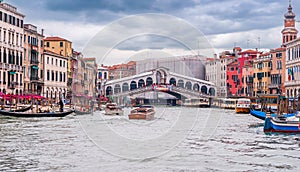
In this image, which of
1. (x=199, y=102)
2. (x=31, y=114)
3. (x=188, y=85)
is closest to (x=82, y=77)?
(x=199, y=102)

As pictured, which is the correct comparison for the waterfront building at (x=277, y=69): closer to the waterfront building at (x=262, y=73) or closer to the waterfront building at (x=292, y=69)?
the waterfront building at (x=262, y=73)

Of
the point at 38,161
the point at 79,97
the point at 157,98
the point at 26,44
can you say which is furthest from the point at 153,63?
the point at 38,161

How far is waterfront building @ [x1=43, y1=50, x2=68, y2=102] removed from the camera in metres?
36.7

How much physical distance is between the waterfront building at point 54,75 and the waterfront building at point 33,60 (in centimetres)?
107

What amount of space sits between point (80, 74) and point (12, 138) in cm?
3054

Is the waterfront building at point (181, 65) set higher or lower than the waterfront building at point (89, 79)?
higher

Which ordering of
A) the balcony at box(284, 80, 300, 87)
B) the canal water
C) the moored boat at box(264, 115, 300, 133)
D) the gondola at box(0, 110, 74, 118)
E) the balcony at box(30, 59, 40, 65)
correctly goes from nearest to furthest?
1. the canal water
2. the moored boat at box(264, 115, 300, 133)
3. the gondola at box(0, 110, 74, 118)
4. the balcony at box(284, 80, 300, 87)
5. the balcony at box(30, 59, 40, 65)

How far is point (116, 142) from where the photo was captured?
41.1 feet

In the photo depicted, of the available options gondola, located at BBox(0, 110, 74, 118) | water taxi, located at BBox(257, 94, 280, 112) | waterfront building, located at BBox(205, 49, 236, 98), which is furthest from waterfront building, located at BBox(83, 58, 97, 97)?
gondola, located at BBox(0, 110, 74, 118)

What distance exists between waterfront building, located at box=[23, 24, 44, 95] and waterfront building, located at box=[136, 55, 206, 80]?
897 inches

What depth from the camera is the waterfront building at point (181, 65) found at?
5928 centimetres

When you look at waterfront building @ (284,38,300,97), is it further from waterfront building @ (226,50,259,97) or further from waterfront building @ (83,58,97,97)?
waterfront building @ (83,58,97,97)

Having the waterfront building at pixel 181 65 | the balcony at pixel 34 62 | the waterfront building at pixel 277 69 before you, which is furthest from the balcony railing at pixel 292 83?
the waterfront building at pixel 181 65

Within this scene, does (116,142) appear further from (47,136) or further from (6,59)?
(6,59)
